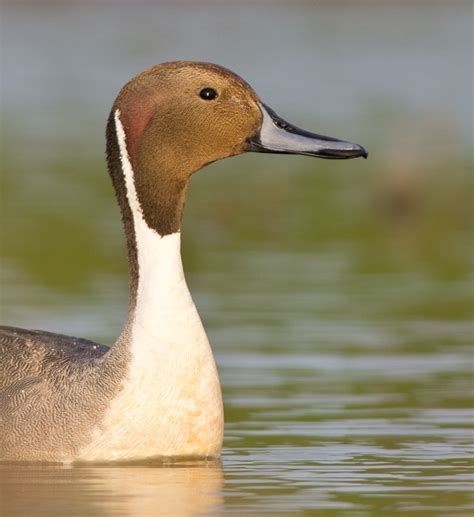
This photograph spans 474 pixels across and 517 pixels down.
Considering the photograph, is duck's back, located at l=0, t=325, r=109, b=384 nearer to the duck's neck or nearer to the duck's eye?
the duck's neck

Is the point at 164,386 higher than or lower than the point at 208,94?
lower

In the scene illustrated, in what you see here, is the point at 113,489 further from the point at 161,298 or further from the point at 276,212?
the point at 276,212

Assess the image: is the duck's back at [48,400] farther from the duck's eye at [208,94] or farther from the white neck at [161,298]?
the duck's eye at [208,94]

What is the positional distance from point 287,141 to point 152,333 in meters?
1.32

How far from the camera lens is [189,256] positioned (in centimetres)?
1891

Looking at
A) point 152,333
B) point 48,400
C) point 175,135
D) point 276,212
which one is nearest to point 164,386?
point 152,333

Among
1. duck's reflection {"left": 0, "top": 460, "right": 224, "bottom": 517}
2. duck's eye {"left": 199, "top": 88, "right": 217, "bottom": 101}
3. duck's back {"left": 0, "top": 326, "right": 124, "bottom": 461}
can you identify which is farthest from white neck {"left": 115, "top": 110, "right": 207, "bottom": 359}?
duck's eye {"left": 199, "top": 88, "right": 217, "bottom": 101}

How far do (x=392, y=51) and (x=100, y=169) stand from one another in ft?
130

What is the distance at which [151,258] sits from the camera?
34.2 ft

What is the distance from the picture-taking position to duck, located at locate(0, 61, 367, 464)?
33.3 ft

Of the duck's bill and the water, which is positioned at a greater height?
the duck's bill

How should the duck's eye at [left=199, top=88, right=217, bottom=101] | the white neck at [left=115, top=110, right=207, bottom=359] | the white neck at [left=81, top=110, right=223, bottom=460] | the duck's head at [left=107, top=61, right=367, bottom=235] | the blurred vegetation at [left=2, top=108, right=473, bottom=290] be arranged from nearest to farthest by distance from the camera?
the white neck at [left=81, top=110, right=223, bottom=460] < the white neck at [left=115, top=110, right=207, bottom=359] < the duck's head at [left=107, top=61, right=367, bottom=235] < the duck's eye at [left=199, top=88, right=217, bottom=101] < the blurred vegetation at [left=2, top=108, right=473, bottom=290]

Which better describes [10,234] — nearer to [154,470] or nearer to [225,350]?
[225,350]

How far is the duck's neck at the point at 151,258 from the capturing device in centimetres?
1025
